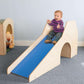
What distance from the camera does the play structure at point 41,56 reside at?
1653 mm

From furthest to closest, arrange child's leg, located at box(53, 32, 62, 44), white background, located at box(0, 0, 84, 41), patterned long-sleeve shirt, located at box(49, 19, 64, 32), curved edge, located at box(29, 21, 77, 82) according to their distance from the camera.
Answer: white background, located at box(0, 0, 84, 41) → patterned long-sleeve shirt, located at box(49, 19, 64, 32) → child's leg, located at box(53, 32, 62, 44) → curved edge, located at box(29, 21, 77, 82)

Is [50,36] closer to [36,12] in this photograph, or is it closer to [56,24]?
[56,24]

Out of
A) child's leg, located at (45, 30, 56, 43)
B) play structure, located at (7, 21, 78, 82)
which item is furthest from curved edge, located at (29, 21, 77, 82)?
child's leg, located at (45, 30, 56, 43)

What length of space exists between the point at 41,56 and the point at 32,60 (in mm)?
110

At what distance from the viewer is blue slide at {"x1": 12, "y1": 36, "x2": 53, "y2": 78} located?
1.67 m

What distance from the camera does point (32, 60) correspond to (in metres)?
1.79

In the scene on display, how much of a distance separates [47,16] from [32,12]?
0.87 ft

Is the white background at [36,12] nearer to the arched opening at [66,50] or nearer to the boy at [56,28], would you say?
the boy at [56,28]

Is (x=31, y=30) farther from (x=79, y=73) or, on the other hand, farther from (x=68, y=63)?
(x=79, y=73)

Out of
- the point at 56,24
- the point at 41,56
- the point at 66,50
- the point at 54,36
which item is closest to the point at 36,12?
the point at 56,24

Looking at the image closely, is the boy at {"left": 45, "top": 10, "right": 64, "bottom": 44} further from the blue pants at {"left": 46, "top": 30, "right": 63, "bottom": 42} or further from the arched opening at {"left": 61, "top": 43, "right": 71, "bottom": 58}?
the arched opening at {"left": 61, "top": 43, "right": 71, "bottom": 58}

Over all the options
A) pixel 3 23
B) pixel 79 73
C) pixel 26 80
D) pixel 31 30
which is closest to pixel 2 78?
pixel 26 80

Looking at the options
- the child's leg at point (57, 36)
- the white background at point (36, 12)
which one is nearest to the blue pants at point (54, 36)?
the child's leg at point (57, 36)

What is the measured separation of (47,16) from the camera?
2.79m
